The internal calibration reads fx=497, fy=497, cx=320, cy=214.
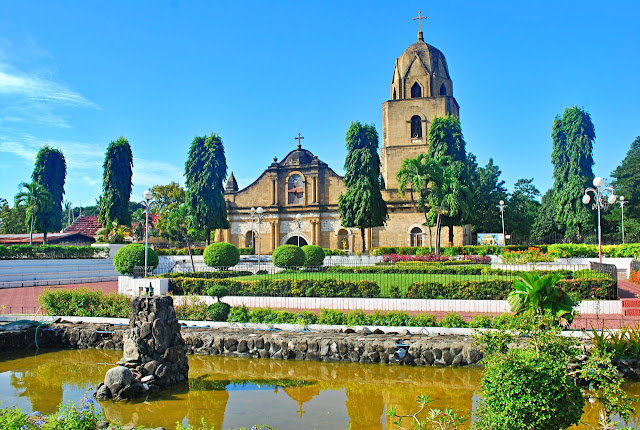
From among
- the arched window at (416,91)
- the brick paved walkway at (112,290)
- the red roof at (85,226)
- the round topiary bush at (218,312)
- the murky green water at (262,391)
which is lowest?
the murky green water at (262,391)

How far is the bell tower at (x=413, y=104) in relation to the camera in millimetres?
40000

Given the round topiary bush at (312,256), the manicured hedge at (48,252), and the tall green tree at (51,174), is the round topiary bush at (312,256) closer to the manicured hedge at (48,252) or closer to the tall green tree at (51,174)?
the manicured hedge at (48,252)

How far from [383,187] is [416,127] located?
221 inches

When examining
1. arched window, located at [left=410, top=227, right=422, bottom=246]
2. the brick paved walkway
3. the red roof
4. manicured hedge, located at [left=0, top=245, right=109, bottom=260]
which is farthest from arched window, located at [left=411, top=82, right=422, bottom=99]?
the red roof

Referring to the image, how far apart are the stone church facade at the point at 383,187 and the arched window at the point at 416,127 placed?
0.06 meters

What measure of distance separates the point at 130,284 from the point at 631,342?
16365 millimetres

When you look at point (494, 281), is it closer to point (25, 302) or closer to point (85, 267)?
point (25, 302)

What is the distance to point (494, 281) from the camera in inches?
560

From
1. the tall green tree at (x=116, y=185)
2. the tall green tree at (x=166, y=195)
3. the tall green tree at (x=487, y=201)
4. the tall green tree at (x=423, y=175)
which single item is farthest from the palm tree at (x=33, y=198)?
the tall green tree at (x=487, y=201)

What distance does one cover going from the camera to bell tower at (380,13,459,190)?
40.0 metres

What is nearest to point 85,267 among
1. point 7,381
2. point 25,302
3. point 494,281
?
point 25,302

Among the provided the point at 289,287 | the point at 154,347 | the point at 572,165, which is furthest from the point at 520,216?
the point at 154,347

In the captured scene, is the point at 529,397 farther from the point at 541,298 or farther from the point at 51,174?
the point at 51,174

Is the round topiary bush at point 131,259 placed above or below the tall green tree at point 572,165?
below
